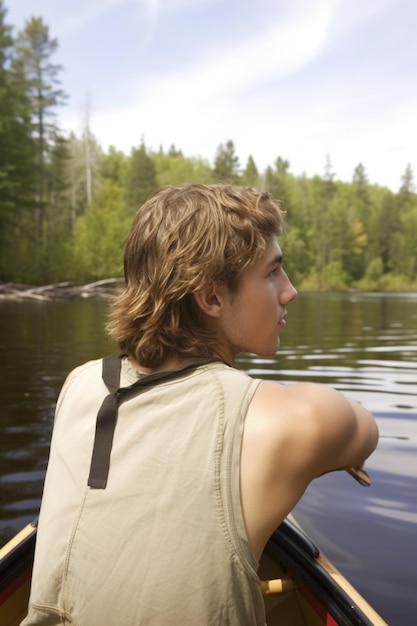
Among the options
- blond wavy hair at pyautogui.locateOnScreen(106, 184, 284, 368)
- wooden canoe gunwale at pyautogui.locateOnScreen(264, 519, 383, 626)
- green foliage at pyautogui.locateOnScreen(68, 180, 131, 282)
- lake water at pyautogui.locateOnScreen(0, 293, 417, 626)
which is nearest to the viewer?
blond wavy hair at pyautogui.locateOnScreen(106, 184, 284, 368)

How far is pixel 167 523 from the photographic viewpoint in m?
1.27

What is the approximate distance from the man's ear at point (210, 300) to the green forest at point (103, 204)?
0.75 m

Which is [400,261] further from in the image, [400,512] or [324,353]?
[400,512]

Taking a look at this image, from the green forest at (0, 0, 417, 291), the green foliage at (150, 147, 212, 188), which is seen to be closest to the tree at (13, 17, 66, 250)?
the green forest at (0, 0, 417, 291)

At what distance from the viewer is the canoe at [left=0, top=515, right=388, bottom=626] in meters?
2.10

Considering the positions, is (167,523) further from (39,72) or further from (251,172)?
(251,172)

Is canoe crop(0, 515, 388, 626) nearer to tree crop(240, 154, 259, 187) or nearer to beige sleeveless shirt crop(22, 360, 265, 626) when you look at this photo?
beige sleeveless shirt crop(22, 360, 265, 626)

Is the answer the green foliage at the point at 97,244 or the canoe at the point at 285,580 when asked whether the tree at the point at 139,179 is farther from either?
the canoe at the point at 285,580

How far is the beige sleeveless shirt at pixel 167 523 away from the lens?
1.26 meters

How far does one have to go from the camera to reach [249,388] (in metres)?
1.31

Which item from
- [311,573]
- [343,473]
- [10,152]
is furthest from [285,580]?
[10,152]

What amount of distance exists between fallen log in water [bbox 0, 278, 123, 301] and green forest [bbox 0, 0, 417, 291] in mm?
3040

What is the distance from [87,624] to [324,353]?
10.4 metres

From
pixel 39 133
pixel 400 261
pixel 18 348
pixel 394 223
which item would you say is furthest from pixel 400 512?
pixel 394 223
